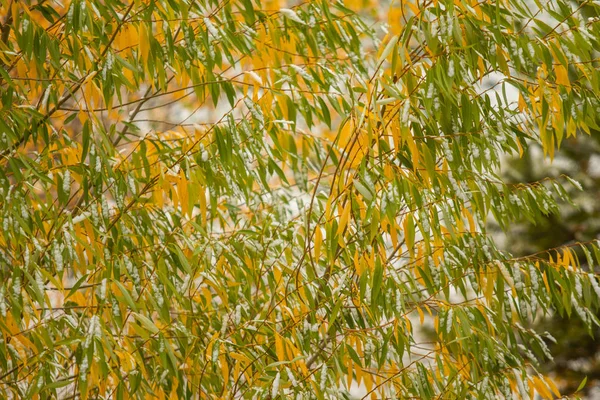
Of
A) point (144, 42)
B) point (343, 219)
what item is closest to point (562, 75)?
point (343, 219)

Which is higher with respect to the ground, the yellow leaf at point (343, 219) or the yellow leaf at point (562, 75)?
the yellow leaf at point (562, 75)

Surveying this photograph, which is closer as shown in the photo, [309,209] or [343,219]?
[343,219]

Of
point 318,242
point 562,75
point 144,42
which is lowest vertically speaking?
point 318,242

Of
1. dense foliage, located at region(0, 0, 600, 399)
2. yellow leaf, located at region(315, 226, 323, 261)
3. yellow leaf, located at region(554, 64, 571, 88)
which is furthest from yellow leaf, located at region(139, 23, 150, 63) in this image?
yellow leaf, located at region(554, 64, 571, 88)

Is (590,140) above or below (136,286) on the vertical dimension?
above

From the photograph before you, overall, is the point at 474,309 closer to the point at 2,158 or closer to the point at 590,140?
the point at 2,158

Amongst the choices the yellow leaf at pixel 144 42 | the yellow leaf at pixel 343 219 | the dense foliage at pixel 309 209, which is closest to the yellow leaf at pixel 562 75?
the dense foliage at pixel 309 209

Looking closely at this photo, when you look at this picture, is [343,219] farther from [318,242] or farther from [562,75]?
[562,75]

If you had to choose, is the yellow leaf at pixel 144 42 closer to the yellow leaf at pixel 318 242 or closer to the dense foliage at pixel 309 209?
the dense foliage at pixel 309 209

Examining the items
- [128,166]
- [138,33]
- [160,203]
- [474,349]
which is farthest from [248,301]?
[138,33]

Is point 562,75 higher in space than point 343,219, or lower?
higher

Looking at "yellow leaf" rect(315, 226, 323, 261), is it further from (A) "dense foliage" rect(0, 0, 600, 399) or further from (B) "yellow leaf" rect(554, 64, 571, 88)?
(B) "yellow leaf" rect(554, 64, 571, 88)

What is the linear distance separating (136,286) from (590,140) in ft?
15.8

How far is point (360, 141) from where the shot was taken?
1857mm
